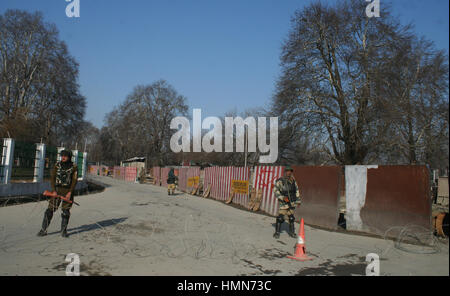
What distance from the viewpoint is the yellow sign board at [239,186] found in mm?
15936

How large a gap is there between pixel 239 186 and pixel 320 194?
21.2ft

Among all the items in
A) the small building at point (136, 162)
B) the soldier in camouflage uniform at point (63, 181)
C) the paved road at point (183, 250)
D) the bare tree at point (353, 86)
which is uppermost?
the bare tree at point (353, 86)

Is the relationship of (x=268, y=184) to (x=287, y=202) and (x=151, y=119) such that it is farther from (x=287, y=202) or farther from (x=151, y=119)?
(x=151, y=119)

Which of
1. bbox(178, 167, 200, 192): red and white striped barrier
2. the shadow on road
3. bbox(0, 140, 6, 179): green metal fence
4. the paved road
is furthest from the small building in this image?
the paved road

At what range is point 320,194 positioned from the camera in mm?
10586

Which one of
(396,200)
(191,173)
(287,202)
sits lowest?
(287,202)

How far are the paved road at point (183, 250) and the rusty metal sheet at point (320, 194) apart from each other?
73cm

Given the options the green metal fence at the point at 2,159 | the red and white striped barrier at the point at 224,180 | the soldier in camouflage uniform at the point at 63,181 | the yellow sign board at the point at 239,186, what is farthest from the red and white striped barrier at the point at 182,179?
the soldier in camouflage uniform at the point at 63,181

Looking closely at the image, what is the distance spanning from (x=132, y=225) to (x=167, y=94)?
171ft

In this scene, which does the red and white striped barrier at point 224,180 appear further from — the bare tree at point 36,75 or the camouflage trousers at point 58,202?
the bare tree at point 36,75

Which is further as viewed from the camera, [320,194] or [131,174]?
[131,174]

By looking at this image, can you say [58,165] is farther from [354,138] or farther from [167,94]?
[167,94]

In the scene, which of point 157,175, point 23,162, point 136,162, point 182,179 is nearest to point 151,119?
point 136,162

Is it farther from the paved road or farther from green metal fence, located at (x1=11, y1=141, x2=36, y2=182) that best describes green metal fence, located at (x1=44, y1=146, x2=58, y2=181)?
the paved road
